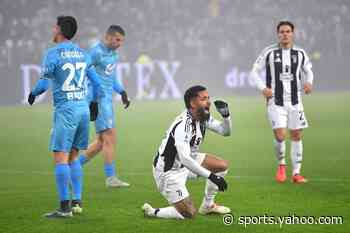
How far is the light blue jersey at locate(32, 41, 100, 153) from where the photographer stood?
8.91 meters

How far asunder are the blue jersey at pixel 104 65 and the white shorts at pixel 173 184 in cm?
312

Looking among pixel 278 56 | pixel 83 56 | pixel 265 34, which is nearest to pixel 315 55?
pixel 265 34

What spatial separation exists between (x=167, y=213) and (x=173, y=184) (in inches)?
12.5

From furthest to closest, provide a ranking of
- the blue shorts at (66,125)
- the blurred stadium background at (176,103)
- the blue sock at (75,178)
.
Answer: the blurred stadium background at (176,103), the blue sock at (75,178), the blue shorts at (66,125)

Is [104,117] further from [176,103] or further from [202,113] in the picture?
[176,103]

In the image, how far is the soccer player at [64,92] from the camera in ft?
29.2

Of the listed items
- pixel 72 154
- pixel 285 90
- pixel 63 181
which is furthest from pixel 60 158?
pixel 285 90

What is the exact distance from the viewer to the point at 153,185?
11414 millimetres

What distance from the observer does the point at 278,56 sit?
1183 cm

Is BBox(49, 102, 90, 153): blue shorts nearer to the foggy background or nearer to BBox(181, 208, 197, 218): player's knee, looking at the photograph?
BBox(181, 208, 197, 218): player's knee

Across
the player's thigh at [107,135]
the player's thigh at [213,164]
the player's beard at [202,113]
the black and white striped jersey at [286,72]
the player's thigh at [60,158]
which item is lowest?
the player's thigh at [213,164]

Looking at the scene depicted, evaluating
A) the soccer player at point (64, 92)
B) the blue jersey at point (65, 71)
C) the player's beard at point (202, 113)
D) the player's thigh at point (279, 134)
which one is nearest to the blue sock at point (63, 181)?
the soccer player at point (64, 92)

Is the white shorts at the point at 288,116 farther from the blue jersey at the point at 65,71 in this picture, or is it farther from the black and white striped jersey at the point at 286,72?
the blue jersey at the point at 65,71

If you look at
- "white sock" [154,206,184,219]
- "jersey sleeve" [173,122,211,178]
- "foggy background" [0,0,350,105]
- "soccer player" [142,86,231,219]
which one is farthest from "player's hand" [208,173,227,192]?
"foggy background" [0,0,350,105]
